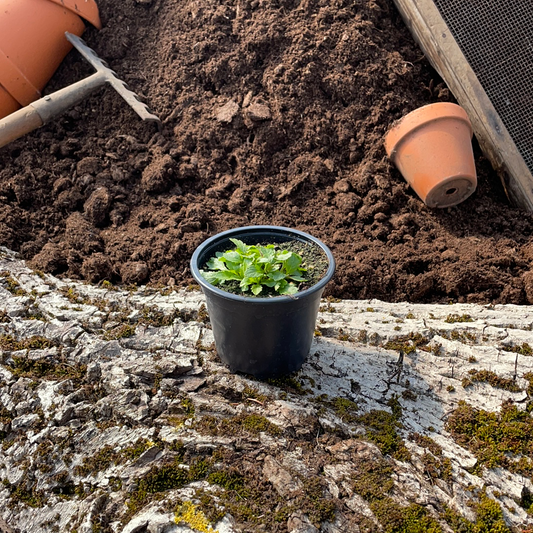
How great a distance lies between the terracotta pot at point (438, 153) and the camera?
3.18 meters

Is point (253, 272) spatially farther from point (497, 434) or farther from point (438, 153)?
point (438, 153)

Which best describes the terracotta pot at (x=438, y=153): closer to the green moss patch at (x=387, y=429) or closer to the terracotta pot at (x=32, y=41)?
the green moss patch at (x=387, y=429)

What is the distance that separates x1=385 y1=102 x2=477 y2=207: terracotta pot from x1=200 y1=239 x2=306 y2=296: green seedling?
5.15 ft

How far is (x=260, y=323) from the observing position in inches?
78.2

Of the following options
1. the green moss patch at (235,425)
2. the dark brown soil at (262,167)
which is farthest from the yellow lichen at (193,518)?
the dark brown soil at (262,167)

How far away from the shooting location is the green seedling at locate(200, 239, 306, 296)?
6.39ft

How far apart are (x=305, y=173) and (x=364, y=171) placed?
41 centimetres

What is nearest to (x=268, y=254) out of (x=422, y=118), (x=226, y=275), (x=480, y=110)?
(x=226, y=275)

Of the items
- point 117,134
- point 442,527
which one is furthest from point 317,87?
point 442,527

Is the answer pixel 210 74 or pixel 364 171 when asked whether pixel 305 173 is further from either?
pixel 210 74

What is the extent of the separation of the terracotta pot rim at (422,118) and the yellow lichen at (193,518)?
8.58 feet

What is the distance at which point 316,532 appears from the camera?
1.53m

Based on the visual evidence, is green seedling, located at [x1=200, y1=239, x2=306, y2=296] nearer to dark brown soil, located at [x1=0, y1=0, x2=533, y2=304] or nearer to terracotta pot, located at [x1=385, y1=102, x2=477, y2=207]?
dark brown soil, located at [x1=0, y1=0, x2=533, y2=304]

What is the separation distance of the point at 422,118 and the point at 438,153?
26 cm
